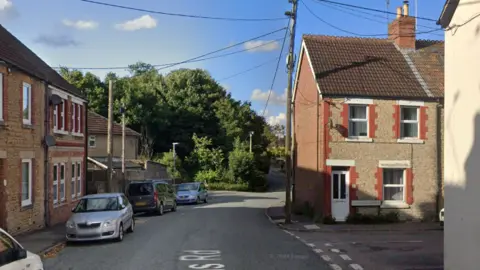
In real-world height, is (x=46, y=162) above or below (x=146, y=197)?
above

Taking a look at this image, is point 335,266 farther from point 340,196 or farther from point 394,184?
point 394,184

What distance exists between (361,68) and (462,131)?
15.4m

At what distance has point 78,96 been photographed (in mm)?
25203

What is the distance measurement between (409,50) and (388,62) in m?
1.81

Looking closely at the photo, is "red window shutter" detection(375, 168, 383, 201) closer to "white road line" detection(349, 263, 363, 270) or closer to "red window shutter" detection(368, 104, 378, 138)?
"red window shutter" detection(368, 104, 378, 138)

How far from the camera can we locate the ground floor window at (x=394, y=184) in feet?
78.1

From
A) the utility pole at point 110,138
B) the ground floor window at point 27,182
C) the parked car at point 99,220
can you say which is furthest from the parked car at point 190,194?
the parked car at point 99,220

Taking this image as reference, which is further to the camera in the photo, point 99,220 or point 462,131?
point 99,220

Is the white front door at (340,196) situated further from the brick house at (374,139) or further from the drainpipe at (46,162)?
the drainpipe at (46,162)

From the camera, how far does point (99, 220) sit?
1553cm

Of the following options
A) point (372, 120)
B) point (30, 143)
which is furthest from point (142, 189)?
point (372, 120)

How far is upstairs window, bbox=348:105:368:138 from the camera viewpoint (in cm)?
2377

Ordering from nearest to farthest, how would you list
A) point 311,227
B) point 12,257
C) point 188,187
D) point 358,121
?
point 12,257 < point 311,227 < point 358,121 < point 188,187

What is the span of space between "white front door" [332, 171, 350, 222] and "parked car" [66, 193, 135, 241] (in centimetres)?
984
